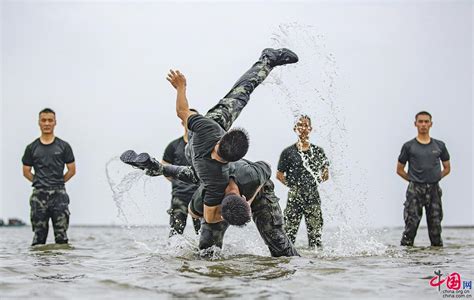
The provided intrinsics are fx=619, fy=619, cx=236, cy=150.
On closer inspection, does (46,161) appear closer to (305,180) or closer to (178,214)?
(178,214)

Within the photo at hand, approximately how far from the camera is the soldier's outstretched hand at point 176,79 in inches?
282

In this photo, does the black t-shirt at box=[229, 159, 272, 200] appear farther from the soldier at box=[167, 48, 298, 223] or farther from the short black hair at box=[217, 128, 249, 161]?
the short black hair at box=[217, 128, 249, 161]

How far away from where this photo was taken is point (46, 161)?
10.3 metres

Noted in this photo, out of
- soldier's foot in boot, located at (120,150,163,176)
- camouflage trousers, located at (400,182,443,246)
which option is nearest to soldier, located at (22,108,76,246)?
soldier's foot in boot, located at (120,150,163,176)

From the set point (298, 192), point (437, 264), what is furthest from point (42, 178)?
point (437, 264)

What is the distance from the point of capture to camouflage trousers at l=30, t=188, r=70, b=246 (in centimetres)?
1026

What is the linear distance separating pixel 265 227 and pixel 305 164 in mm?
2830

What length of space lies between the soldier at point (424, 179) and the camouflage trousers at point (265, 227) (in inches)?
164

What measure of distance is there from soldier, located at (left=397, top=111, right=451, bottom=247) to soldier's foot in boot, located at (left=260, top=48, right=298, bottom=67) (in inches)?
139

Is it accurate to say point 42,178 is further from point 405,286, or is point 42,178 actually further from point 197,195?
point 405,286

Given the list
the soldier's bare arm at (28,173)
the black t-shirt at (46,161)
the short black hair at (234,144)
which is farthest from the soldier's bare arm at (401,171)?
the soldier's bare arm at (28,173)

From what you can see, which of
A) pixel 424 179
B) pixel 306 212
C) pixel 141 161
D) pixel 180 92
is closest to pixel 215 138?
pixel 180 92

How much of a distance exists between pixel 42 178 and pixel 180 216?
8.63ft

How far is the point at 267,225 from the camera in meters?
7.05
